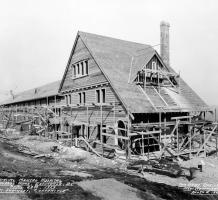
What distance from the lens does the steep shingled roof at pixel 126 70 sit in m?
21.6

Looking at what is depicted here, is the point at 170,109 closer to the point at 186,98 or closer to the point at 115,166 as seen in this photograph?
the point at 186,98

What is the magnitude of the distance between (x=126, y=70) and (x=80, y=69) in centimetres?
567

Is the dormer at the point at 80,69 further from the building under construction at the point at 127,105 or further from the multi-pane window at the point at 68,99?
the multi-pane window at the point at 68,99

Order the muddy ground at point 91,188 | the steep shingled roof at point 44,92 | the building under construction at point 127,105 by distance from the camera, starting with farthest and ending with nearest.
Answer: the steep shingled roof at point 44,92 < the building under construction at point 127,105 < the muddy ground at point 91,188

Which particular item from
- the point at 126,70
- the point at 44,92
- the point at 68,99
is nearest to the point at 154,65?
the point at 126,70

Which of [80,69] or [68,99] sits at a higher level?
[80,69]

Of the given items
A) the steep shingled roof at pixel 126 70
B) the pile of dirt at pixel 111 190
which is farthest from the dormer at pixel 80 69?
the pile of dirt at pixel 111 190

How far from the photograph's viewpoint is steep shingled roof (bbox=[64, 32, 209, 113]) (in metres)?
21.6

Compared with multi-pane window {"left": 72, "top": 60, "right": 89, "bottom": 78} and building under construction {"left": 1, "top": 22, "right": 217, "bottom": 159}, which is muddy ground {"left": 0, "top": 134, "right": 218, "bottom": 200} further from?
multi-pane window {"left": 72, "top": 60, "right": 89, "bottom": 78}

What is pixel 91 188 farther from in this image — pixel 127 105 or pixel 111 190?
pixel 127 105

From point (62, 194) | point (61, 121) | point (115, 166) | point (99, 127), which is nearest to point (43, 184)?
point (62, 194)

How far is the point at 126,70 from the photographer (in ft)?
82.1

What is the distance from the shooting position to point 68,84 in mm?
30344

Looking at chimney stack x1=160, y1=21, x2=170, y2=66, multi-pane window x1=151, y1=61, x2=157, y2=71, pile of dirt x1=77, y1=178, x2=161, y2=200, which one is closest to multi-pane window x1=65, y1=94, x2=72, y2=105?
multi-pane window x1=151, y1=61, x2=157, y2=71
